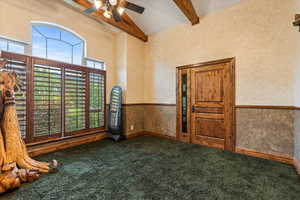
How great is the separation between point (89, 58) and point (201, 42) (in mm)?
2983

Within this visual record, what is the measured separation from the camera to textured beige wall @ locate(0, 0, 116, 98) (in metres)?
2.62

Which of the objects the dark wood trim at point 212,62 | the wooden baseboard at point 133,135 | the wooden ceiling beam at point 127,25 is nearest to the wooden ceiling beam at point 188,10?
the dark wood trim at point 212,62

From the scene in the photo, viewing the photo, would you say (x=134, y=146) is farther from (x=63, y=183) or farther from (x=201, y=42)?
(x=201, y=42)

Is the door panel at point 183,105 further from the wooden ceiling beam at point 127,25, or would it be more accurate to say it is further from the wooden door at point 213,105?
the wooden ceiling beam at point 127,25

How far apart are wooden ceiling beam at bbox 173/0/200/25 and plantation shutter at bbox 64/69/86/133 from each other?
2796mm

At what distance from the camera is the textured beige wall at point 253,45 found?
8.50 feet

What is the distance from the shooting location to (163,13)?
3713mm

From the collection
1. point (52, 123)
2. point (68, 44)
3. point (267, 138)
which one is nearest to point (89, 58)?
point (68, 44)

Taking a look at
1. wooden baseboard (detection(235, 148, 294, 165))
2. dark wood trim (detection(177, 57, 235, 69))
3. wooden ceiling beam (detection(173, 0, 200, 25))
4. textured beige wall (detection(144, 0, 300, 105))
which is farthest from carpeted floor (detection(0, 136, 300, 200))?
wooden ceiling beam (detection(173, 0, 200, 25))

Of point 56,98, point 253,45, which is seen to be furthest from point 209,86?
point 56,98

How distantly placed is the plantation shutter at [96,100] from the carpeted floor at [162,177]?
0.97 meters

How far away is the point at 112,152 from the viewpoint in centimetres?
309

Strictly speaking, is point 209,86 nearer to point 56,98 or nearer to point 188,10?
point 188,10

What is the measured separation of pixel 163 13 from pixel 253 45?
2260 mm
